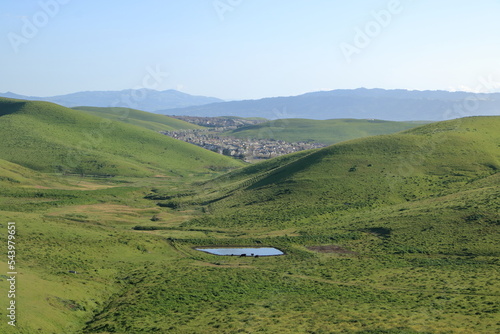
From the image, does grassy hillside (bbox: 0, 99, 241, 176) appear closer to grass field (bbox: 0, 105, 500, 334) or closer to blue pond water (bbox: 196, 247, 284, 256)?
grass field (bbox: 0, 105, 500, 334)

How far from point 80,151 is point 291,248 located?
121m

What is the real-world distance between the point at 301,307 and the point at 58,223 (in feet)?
120

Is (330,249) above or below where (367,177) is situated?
below

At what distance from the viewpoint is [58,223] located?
6366cm

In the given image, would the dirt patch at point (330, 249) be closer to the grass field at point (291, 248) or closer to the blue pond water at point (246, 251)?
the grass field at point (291, 248)

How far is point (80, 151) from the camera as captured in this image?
164750 mm

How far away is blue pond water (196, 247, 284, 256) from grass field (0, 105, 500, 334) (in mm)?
1681

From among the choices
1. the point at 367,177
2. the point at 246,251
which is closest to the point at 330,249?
the point at 246,251

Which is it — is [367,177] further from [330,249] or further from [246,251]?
[246,251]

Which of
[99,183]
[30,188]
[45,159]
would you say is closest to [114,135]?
[45,159]

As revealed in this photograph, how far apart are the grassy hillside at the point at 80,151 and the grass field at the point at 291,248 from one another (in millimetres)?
37879

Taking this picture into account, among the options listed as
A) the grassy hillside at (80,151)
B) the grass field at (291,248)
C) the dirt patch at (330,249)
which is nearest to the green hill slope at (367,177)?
the grass field at (291,248)

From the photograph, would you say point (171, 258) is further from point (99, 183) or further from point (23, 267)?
point (99, 183)

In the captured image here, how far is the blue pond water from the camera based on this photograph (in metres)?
60.2
